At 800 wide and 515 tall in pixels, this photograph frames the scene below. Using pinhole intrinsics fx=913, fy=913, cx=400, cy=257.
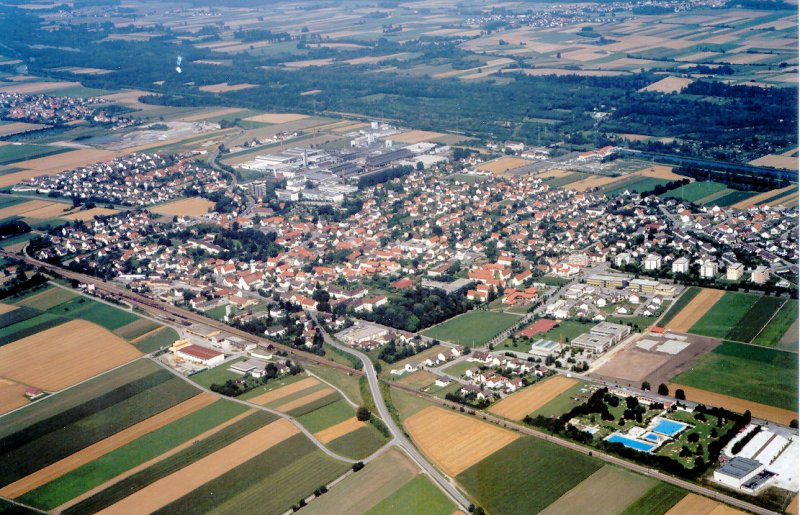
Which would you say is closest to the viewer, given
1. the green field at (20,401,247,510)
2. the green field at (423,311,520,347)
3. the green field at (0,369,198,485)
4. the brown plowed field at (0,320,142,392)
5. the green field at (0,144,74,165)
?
the green field at (20,401,247,510)

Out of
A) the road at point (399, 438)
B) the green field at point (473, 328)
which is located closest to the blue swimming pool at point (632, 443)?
the road at point (399, 438)

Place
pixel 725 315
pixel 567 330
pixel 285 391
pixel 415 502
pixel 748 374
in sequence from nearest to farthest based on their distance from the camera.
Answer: pixel 415 502
pixel 748 374
pixel 285 391
pixel 567 330
pixel 725 315

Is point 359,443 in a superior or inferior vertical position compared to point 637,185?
inferior

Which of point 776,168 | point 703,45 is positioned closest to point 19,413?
point 776,168

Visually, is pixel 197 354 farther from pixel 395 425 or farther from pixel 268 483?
pixel 268 483

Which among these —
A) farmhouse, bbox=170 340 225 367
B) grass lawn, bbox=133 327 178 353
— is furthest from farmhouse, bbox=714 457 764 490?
grass lawn, bbox=133 327 178 353

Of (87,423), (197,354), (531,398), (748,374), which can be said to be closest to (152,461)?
(87,423)

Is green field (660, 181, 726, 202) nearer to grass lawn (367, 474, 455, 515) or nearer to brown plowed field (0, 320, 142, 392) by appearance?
brown plowed field (0, 320, 142, 392)

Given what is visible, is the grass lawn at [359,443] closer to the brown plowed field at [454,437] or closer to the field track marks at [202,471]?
the brown plowed field at [454,437]
